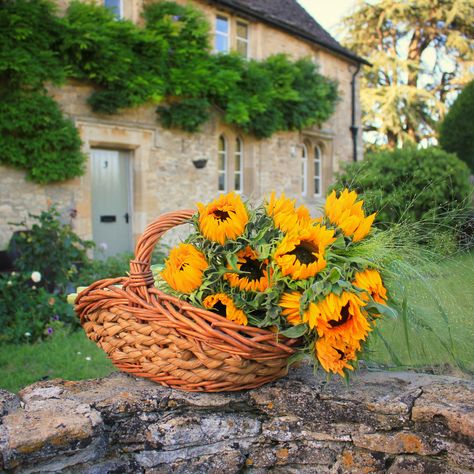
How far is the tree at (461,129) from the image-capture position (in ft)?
41.3

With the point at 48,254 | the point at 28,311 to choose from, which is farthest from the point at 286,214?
the point at 48,254

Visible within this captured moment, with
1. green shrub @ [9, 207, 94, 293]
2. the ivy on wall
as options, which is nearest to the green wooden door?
the ivy on wall

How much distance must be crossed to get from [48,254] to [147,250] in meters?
4.50

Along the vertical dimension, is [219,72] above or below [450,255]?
above

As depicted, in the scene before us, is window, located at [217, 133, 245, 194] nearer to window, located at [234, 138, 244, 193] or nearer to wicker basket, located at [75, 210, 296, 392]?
window, located at [234, 138, 244, 193]

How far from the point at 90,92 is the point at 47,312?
4.90 m

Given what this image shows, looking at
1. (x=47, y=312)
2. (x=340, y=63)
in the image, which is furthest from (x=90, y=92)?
(x=340, y=63)

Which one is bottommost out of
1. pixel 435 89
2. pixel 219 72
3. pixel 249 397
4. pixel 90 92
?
pixel 249 397

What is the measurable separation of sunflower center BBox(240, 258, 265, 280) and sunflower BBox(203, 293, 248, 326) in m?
0.09

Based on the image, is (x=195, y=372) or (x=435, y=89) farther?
(x=435, y=89)

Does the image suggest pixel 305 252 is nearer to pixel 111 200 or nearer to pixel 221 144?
pixel 111 200

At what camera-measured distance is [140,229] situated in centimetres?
971

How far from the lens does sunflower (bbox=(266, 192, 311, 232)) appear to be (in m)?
1.43

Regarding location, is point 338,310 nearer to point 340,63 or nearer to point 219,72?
point 219,72
